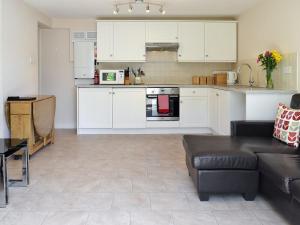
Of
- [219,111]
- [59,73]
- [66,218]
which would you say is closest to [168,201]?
[66,218]

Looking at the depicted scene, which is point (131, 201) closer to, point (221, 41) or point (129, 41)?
→ point (129, 41)

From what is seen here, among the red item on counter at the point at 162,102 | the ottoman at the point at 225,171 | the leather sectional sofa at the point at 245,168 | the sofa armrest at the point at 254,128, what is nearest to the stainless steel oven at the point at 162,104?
the red item on counter at the point at 162,102

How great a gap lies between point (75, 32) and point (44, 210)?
4.93 m

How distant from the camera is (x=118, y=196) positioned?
324 cm

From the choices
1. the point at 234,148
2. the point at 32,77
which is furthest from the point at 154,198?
the point at 32,77

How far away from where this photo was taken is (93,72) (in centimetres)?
721

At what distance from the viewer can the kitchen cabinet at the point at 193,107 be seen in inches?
264

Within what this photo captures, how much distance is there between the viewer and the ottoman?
297cm

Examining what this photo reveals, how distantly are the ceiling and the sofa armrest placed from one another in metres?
2.54

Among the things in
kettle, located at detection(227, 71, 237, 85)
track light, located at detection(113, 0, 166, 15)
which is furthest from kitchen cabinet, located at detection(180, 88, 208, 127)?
track light, located at detection(113, 0, 166, 15)

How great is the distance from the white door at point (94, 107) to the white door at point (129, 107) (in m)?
0.12

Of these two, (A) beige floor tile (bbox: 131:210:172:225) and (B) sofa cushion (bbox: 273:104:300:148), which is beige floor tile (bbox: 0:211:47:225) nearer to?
(A) beige floor tile (bbox: 131:210:172:225)

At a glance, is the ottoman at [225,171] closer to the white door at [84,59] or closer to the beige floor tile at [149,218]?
the beige floor tile at [149,218]

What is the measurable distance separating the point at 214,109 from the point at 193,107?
55cm
